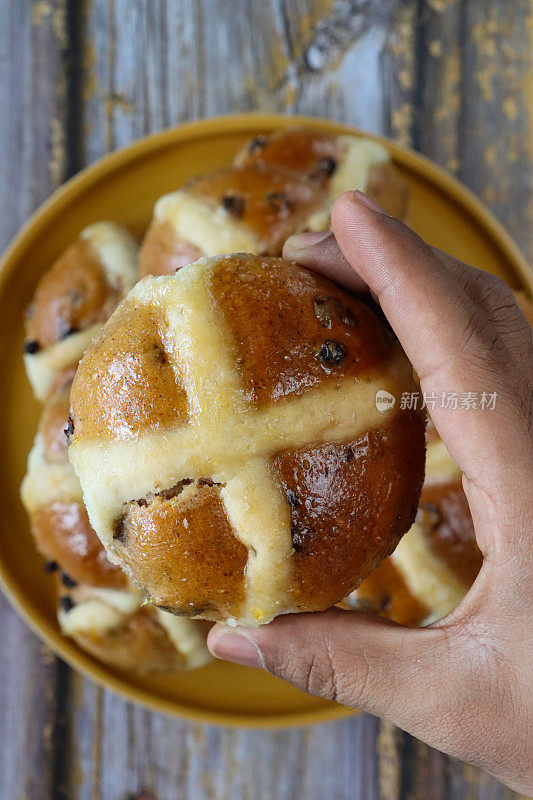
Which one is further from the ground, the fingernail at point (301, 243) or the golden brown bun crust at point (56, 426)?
the fingernail at point (301, 243)

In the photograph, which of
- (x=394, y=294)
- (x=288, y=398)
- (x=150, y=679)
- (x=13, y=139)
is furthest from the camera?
(x=13, y=139)

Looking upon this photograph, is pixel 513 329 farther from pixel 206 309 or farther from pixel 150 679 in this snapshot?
pixel 150 679

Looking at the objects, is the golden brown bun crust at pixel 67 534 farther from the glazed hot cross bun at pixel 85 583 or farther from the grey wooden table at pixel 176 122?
the grey wooden table at pixel 176 122

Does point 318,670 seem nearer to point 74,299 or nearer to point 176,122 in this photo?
point 74,299

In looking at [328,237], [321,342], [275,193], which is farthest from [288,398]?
[275,193]

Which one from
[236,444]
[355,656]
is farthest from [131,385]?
[355,656]

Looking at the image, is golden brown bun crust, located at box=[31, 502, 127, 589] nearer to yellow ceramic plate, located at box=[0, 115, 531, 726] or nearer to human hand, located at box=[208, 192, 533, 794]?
yellow ceramic plate, located at box=[0, 115, 531, 726]

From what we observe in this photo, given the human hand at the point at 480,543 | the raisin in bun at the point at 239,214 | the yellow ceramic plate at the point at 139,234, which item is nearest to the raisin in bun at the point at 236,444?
the human hand at the point at 480,543

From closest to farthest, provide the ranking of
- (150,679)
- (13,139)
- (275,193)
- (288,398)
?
(288,398) < (275,193) < (150,679) < (13,139)
